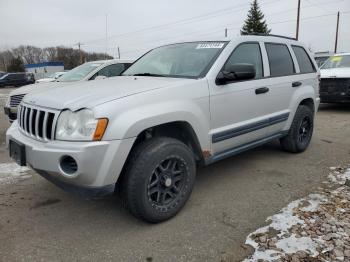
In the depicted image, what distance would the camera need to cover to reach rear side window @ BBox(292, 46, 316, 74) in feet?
17.0

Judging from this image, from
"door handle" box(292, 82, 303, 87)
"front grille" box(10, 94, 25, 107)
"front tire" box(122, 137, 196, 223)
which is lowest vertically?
"front tire" box(122, 137, 196, 223)

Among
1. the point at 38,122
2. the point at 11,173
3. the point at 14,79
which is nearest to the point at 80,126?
the point at 38,122

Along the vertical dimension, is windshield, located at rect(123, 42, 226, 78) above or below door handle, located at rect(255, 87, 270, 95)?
above

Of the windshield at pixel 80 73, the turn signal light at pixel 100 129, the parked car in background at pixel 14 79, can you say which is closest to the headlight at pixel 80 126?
the turn signal light at pixel 100 129

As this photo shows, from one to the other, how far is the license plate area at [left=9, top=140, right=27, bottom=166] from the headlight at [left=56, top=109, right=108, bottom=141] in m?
0.49

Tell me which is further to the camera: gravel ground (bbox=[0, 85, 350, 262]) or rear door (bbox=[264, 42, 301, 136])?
rear door (bbox=[264, 42, 301, 136])

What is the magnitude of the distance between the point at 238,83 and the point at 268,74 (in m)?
0.76

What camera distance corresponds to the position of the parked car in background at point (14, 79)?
104 ft

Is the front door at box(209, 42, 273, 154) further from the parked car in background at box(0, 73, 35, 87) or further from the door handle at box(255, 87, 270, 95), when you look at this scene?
the parked car in background at box(0, 73, 35, 87)

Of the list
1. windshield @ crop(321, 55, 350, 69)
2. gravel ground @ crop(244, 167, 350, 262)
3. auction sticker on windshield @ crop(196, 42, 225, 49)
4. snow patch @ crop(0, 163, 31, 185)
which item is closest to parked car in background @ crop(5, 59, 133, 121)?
snow patch @ crop(0, 163, 31, 185)

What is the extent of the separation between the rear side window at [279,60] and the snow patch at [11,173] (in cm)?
355

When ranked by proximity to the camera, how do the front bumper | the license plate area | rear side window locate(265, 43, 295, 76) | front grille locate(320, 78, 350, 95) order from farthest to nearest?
front grille locate(320, 78, 350, 95), rear side window locate(265, 43, 295, 76), the license plate area, the front bumper

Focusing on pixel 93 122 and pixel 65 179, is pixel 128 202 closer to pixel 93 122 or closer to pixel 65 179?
pixel 65 179

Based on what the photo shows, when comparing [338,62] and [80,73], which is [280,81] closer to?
[80,73]
